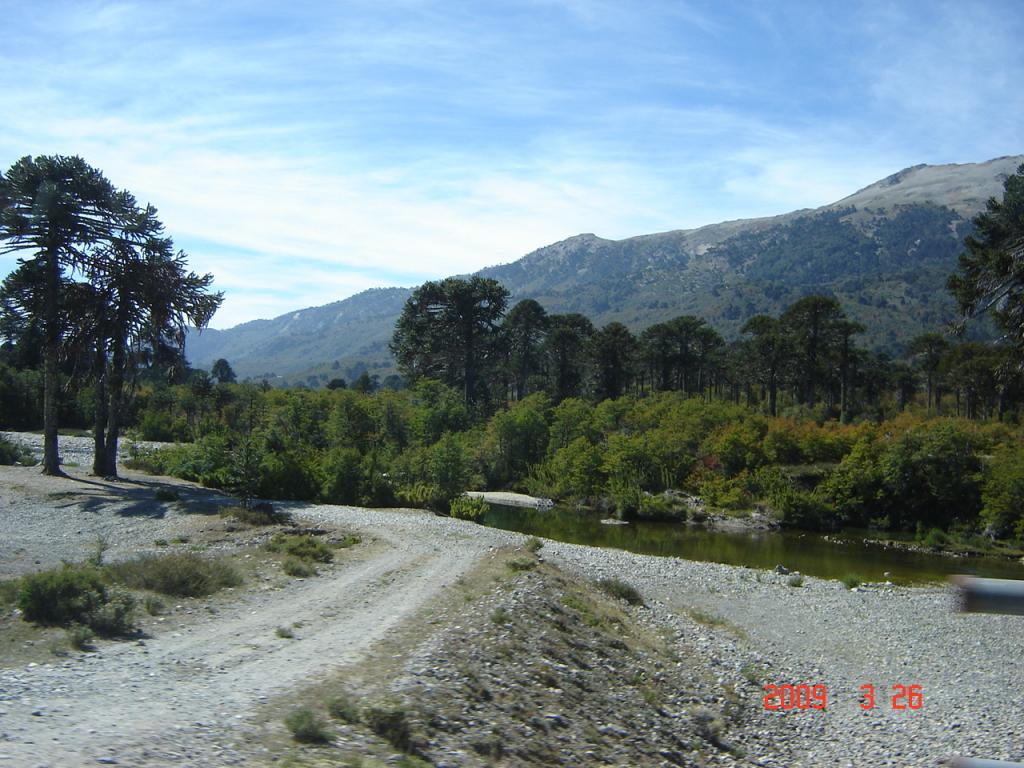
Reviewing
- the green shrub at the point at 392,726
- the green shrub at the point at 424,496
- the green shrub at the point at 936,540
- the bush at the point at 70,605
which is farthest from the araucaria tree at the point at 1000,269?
the green shrub at the point at 424,496

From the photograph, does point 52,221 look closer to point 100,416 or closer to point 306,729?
point 100,416

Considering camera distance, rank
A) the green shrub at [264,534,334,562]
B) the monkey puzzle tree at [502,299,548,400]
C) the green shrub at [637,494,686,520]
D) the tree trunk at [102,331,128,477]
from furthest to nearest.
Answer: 1. the monkey puzzle tree at [502,299,548,400]
2. the green shrub at [637,494,686,520]
3. the tree trunk at [102,331,128,477]
4. the green shrub at [264,534,334,562]

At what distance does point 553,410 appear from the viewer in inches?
2447

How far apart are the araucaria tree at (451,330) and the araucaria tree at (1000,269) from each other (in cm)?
4499

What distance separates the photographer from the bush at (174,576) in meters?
14.4

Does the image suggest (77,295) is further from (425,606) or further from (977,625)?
(977,625)

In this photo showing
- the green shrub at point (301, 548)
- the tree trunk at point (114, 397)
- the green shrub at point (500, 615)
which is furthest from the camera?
the tree trunk at point (114, 397)

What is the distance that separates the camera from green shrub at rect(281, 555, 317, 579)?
17.5m

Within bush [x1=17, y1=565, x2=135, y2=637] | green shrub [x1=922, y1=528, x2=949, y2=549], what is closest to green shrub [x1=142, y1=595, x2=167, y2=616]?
bush [x1=17, y1=565, x2=135, y2=637]

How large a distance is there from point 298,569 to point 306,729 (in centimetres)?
982

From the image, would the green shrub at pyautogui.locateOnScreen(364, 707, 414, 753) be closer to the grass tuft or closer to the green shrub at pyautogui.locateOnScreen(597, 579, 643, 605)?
the green shrub at pyautogui.locateOnScreen(597, 579, 643, 605)

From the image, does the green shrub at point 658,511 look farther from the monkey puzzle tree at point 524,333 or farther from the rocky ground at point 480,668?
the monkey puzzle tree at point 524,333

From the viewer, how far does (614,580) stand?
814 inches

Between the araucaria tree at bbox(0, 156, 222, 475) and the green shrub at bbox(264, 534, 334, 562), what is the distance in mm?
13172
